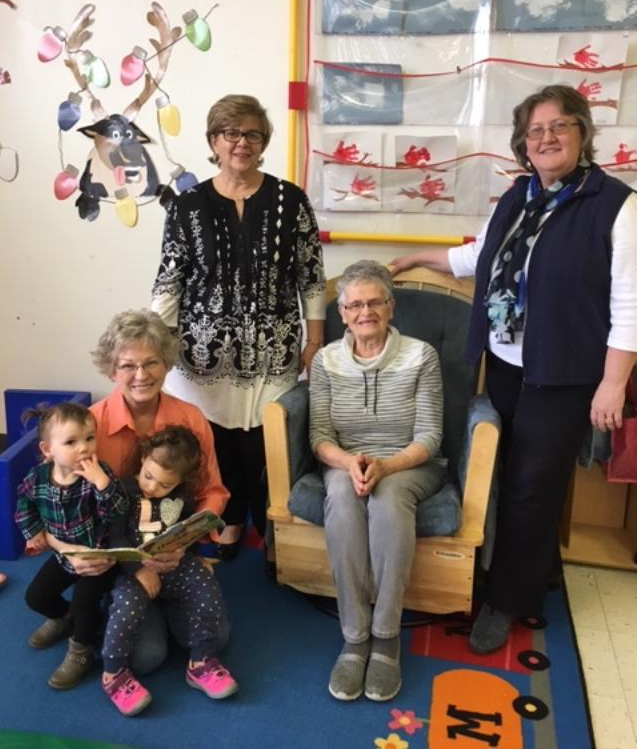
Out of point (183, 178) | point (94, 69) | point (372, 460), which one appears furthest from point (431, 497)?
point (94, 69)

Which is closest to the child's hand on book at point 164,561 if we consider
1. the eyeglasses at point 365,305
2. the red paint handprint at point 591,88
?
the eyeglasses at point 365,305

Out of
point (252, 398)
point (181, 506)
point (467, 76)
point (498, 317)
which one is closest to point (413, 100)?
point (467, 76)

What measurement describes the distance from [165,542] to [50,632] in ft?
1.74

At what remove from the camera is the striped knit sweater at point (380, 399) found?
1958 millimetres

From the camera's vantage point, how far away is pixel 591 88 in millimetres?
2189

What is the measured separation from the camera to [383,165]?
240cm

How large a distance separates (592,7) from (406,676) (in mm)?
1991

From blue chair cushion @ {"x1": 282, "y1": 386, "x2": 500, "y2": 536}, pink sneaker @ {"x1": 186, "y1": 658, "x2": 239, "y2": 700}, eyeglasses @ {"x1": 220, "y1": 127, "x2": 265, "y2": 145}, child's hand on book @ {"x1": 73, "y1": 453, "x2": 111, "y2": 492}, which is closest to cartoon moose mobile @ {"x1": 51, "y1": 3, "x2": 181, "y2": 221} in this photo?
eyeglasses @ {"x1": 220, "y1": 127, "x2": 265, "y2": 145}

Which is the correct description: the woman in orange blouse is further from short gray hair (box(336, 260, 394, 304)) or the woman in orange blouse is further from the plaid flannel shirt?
short gray hair (box(336, 260, 394, 304))

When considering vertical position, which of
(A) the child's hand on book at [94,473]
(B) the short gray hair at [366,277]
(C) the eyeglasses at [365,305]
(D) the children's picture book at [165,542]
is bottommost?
(D) the children's picture book at [165,542]

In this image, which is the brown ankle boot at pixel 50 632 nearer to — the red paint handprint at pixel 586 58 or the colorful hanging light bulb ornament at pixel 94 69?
the colorful hanging light bulb ornament at pixel 94 69

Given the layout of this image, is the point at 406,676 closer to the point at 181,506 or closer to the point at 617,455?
the point at 181,506

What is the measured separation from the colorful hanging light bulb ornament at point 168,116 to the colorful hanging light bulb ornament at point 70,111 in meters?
0.31

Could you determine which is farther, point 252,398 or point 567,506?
point 567,506
